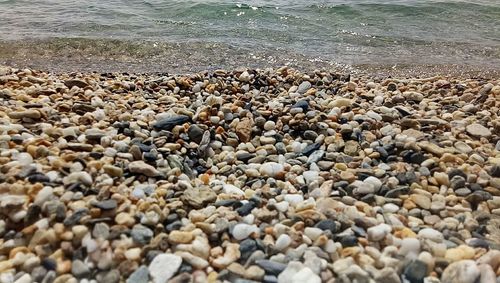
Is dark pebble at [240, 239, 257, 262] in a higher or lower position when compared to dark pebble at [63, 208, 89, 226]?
lower

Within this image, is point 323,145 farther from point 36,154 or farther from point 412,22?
point 412,22

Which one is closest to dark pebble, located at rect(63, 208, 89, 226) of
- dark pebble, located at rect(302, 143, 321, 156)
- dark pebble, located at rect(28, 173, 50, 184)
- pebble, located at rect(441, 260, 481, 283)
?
dark pebble, located at rect(28, 173, 50, 184)

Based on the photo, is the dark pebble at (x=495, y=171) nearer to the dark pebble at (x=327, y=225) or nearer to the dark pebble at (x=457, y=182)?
the dark pebble at (x=457, y=182)

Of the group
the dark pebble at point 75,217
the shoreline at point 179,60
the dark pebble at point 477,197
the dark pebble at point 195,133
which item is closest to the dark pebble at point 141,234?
the dark pebble at point 75,217

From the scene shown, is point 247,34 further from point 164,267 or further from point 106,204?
point 164,267

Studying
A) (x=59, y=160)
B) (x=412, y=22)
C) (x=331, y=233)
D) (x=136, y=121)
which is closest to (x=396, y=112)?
(x=331, y=233)

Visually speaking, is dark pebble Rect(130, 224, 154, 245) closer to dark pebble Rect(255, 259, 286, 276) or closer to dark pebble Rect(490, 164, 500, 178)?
dark pebble Rect(255, 259, 286, 276)

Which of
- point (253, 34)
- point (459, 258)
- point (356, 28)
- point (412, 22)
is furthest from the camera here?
point (412, 22)
